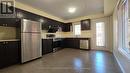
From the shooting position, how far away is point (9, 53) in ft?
11.3

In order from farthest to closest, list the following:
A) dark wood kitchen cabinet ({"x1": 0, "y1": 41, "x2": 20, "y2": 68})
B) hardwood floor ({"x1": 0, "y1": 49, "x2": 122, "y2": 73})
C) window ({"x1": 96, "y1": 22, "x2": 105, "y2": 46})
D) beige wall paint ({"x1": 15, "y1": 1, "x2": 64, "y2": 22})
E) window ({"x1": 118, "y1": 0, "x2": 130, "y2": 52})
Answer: window ({"x1": 96, "y1": 22, "x2": 105, "y2": 46}), beige wall paint ({"x1": 15, "y1": 1, "x2": 64, "y2": 22}), dark wood kitchen cabinet ({"x1": 0, "y1": 41, "x2": 20, "y2": 68}), hardwood floor ({"x1": 0, "y1": 49, "x2": 122, "y2": 73}), window ({"x1": 118, "y1": 0, "x2": 130, "y2": 52})

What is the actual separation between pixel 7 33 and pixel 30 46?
3.36 ft

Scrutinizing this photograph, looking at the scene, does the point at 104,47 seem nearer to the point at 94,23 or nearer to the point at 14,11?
the point at 94,23

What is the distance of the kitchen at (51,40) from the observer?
3.32 metres

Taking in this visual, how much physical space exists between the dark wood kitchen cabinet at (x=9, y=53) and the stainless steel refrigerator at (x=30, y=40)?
0.66 ft

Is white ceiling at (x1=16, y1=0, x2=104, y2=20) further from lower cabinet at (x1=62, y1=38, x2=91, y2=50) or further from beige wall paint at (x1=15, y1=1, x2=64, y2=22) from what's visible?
lower cabinet at (x1=62, y1=38, x2=91, y2=50)

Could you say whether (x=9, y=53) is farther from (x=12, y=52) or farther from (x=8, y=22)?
(x=8, y=22)

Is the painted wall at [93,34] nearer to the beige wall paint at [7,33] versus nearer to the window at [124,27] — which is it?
the beige wall paint at [7,33]

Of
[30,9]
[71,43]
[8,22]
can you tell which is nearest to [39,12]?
[30,9]

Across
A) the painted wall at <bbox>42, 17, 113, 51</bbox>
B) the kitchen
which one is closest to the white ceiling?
the kitchen

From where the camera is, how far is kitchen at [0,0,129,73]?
332 centimetres

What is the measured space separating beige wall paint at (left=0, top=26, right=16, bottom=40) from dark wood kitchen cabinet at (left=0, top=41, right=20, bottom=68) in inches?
24.6

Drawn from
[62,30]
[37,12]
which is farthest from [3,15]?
[62,30]

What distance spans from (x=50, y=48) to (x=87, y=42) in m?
2.54
